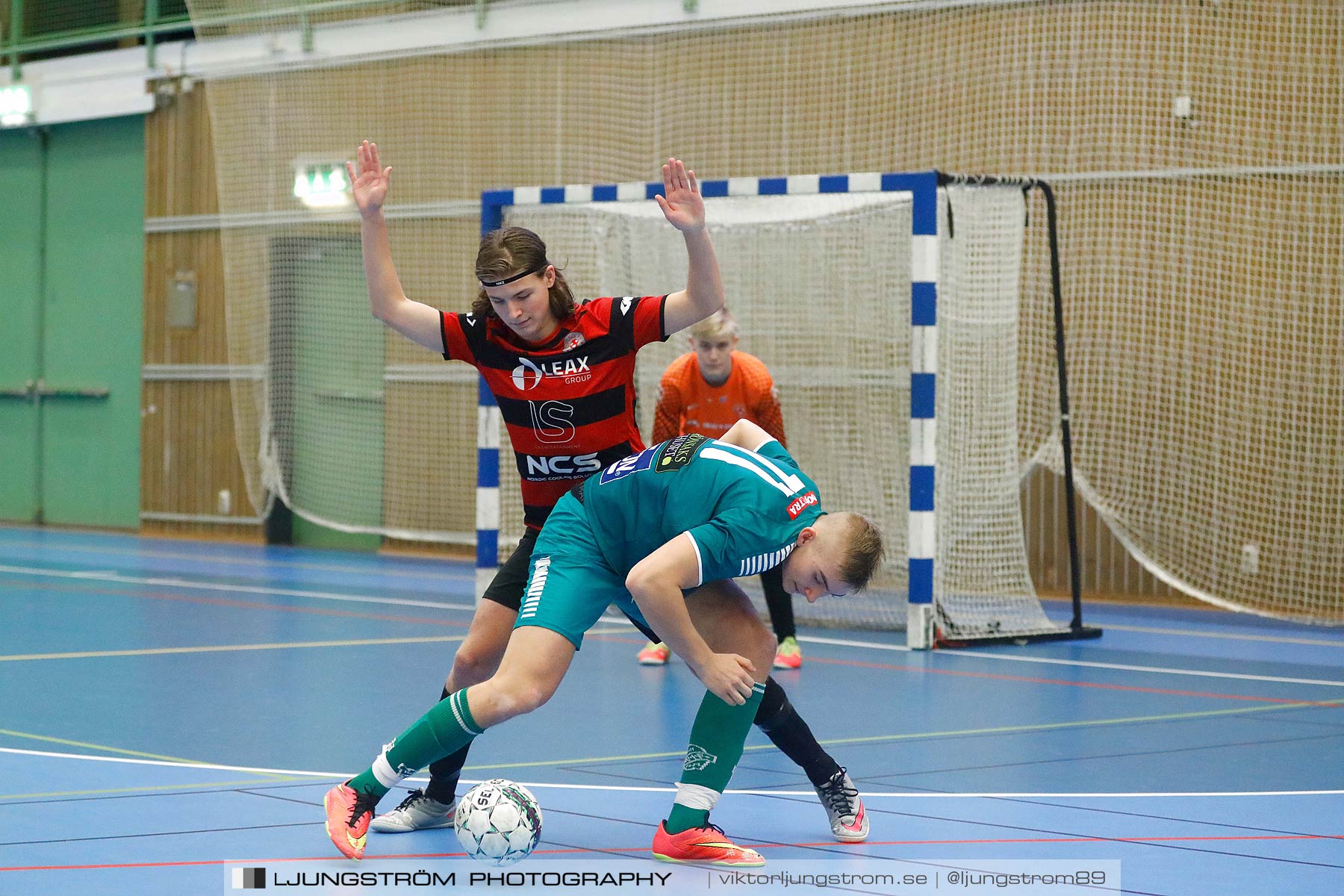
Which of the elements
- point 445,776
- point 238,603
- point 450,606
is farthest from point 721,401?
A: point 238,603

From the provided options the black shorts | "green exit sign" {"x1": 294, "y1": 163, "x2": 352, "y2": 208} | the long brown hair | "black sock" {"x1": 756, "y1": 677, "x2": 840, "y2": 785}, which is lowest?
"black sock" {"x1": 756, "y1": 677, "x2": 840, "y2": 785}

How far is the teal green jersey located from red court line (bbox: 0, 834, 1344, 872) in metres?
0.84

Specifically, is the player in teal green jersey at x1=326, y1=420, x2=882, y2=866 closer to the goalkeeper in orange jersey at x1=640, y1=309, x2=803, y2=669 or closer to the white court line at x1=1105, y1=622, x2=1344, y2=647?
the goalkeeper in orange jersey at x1=640, y1=309, x2=803, y2=669

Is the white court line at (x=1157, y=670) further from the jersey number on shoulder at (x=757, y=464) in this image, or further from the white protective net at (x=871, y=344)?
the jersey number on shoulder at (x=757, y=464)

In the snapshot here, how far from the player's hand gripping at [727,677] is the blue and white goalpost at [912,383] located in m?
5.37

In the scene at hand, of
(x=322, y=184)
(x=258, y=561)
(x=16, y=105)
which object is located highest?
(x=16, y=105)

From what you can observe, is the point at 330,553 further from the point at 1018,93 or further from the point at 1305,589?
→ the point at 1305,589

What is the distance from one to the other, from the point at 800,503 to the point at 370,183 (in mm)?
1626

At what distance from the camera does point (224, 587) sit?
12.4 metres

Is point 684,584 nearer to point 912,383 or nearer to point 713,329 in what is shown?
point 713,329

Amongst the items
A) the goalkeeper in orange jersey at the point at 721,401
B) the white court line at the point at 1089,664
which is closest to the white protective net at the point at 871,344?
the white court line at the point at 1089,664

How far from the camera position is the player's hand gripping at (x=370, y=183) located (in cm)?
476

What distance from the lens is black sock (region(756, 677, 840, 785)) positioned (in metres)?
4.65

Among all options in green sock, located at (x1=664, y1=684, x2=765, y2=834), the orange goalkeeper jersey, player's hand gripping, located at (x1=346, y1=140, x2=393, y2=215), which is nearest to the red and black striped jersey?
player's hand gripping, located at (x1=346, y1=140, x2=393, y2=215)
